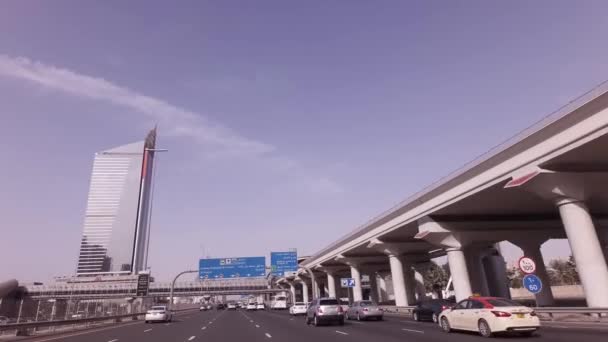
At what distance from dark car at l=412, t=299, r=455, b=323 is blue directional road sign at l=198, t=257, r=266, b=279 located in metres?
42.3

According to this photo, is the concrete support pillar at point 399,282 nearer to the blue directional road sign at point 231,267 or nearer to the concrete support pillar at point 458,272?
the concrete support pillar at point 458,272

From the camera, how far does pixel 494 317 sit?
15156mm

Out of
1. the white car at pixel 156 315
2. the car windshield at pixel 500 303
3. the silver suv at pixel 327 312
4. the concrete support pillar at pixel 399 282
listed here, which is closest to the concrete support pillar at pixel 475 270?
the concrete support pillar at pixel 399 282

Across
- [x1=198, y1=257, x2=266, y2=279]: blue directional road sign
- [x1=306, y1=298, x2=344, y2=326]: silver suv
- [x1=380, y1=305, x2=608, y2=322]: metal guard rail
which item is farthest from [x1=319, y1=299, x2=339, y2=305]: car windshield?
[x1=198, y1=257, x2=266, y2=279]: blue directional road sign

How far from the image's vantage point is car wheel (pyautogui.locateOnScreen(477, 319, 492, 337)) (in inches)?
608

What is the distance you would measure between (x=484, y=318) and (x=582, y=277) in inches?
332

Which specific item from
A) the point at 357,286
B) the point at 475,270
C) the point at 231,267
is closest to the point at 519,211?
the point at 475,270

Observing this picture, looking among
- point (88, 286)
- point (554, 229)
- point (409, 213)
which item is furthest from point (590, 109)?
point (88, 286)

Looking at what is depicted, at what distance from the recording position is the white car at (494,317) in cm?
1484

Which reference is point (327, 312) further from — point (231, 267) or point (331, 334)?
point (231, 267)

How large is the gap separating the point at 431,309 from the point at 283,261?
162ft

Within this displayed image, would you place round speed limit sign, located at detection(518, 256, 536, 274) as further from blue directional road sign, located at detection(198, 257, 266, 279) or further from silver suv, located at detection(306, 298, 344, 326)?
blue directional road sign, located at detection(198, 257, 266, 279)

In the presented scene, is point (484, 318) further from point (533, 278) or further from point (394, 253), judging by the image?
point (394, 253)

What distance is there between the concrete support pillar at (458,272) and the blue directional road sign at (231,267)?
39.7 meters
